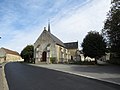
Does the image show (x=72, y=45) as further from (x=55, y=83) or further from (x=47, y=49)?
(x=55, y=83)

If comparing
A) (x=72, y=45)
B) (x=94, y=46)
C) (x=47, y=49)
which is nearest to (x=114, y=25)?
(x=94, y=46)

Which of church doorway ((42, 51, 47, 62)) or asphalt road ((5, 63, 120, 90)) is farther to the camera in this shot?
church doorway ((42, 51, 47, 62))

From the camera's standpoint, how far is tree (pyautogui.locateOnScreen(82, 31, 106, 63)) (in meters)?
42.2

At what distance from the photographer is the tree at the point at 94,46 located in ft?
139

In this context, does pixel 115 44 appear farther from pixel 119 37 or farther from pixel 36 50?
pixel 36 50

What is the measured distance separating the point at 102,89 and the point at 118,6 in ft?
72.7

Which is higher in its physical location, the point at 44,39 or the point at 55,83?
the point at 44,39

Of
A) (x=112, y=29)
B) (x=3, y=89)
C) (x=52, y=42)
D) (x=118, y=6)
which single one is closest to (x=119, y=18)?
(x=112, y=29)

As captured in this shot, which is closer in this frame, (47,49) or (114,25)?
(114,25)

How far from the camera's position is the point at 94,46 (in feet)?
139

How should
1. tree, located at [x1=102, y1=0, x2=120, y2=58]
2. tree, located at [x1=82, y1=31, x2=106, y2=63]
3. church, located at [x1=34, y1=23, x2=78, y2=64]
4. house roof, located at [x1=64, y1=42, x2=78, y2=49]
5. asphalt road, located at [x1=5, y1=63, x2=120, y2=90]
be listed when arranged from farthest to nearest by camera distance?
house roof, located at [x1=64, y1=42, x2=78, y2=49] → church, located at [x1=34, y1=23, x2=78, y2=64] → tree, located at [x1=82, y1=31, x2=106, y2=63] → tree, located at [x1=102, y1=0, x2=120, y2=58] → asphalt road, located at [x1=5, y1=63, x2=120, y2=90]

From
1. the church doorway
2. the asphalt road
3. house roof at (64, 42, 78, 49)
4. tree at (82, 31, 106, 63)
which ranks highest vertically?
house roof at (64, 42, 78, 49)

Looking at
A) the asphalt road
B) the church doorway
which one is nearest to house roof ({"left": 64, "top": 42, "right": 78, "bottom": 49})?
the church doorway

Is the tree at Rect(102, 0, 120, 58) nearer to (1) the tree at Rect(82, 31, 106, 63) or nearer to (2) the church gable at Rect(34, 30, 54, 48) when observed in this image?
(1) the tree at Rect(82, 31, 106, 63)
